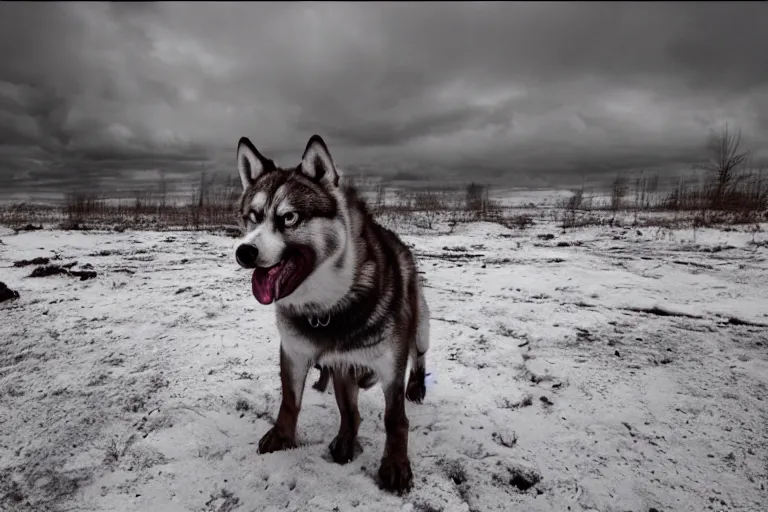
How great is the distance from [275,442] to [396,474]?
805mm

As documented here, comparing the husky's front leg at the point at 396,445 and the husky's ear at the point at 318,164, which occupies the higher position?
the husky's ear at the point at 318,164

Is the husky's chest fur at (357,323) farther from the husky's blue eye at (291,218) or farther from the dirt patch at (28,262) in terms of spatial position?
the dirt patch at (28,262)

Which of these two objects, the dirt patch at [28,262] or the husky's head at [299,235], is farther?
the dirt patch at [28,262]

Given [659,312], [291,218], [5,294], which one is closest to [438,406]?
[291,218]

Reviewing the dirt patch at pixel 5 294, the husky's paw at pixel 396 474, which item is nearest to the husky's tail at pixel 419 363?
the husky's paw at pixel 396 474

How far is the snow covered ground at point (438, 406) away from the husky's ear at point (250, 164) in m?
1.71

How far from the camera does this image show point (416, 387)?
9.95ft

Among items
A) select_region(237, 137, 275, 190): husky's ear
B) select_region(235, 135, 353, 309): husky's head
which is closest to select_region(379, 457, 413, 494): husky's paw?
select_region(235, 135, 353, 309): husky's head

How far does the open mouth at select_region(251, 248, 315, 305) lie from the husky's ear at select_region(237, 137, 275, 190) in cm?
88

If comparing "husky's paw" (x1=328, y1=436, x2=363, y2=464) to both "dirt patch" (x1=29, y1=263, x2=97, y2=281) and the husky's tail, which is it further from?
"dirt patch" (x1=29, y1=263, x2=97, y2=281)

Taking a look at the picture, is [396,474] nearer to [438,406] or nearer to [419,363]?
[438,406]

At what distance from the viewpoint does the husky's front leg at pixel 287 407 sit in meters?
2.36

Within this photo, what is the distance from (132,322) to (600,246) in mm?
10030

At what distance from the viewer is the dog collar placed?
7.08 ft
